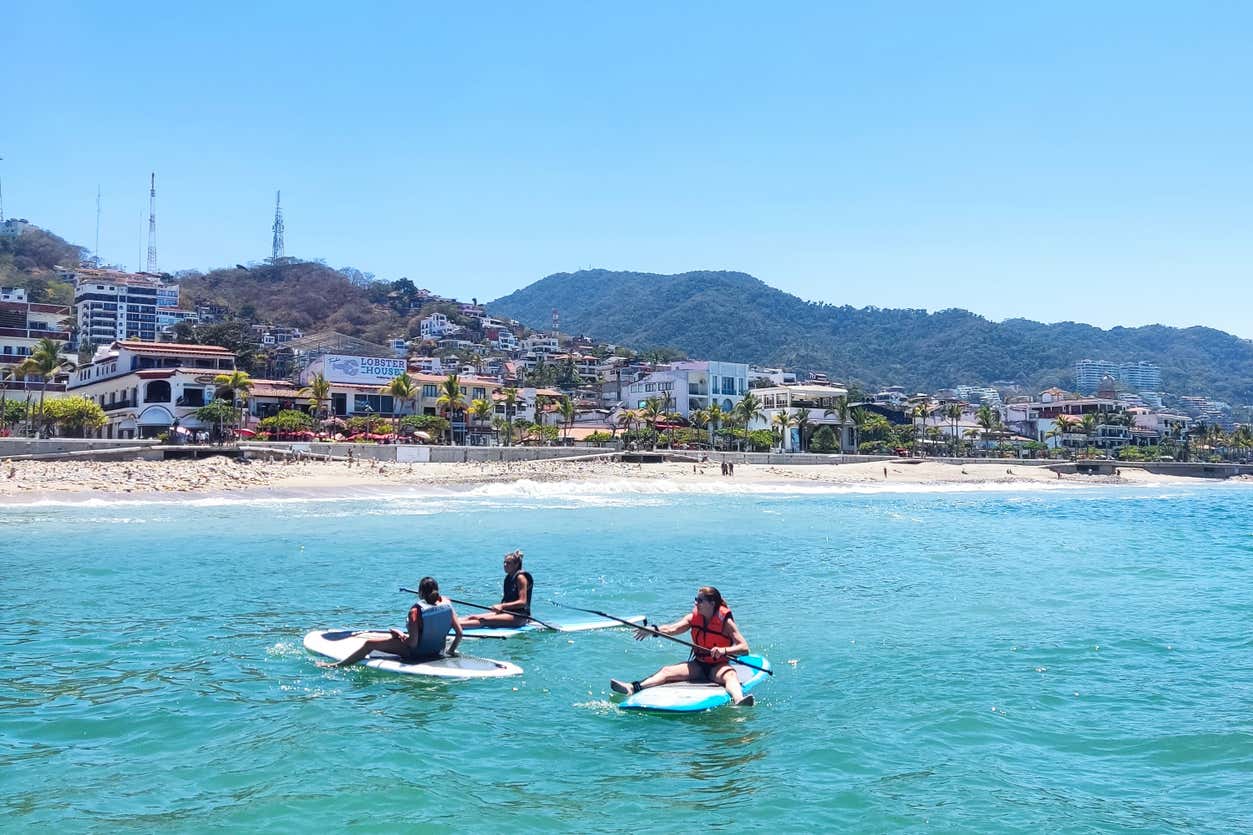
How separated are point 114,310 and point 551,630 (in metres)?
146

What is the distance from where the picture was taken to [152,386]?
65.4 meters

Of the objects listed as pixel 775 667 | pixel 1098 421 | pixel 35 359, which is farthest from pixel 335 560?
pixel 1098 421

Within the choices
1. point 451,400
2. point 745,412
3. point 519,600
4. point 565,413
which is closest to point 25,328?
point 451,400

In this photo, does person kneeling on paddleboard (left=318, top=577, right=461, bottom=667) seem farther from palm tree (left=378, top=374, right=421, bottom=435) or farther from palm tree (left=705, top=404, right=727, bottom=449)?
palm tree (left=705, top=404, right=727, bottom=449)

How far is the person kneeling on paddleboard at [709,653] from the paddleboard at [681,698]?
105 millimetres

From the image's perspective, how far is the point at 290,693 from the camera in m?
10.7

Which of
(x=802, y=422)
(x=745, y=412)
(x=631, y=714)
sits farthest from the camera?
(x=802, y=422)

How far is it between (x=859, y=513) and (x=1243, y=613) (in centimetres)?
2499

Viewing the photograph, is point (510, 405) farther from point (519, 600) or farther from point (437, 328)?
point (437, 328)

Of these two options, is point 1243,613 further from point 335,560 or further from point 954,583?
point 335,560

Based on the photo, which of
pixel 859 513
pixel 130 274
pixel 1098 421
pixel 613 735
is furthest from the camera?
pixel 130 274

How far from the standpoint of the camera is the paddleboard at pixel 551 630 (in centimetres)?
1388

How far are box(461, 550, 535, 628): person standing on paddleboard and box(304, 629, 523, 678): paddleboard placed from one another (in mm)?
1793

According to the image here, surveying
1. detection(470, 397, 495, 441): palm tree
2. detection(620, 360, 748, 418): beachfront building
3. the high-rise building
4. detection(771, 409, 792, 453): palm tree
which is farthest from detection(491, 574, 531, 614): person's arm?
the high-rise building
